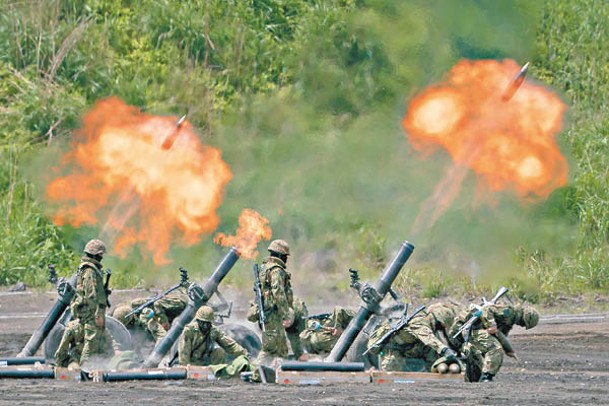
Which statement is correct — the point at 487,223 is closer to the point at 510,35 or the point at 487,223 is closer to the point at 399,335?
the point at 510,35

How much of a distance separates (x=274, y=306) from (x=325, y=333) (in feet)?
3.39

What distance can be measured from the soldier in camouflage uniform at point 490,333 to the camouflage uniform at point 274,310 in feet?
8.24

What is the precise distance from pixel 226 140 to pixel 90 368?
11830 millimetres

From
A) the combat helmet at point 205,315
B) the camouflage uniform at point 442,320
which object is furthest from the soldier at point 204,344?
the camouflage uniform at point 442,320

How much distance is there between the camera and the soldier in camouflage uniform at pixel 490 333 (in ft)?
70.0

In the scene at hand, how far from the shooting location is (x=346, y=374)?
21203 mm

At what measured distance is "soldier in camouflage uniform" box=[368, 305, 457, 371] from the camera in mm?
21594

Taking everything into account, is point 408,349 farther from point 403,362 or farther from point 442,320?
point 442,320

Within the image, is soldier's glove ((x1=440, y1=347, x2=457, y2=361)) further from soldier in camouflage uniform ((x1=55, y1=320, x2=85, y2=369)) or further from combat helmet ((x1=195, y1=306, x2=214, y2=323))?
soldier in camouflage uniform ((x1=55, y1=320, x2=85, y2=369))

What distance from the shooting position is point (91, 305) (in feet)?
73.2

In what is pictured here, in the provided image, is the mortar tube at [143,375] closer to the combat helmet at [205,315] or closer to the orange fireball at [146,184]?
the combat helmet at [205,315]

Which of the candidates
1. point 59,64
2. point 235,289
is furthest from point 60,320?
point 59,64

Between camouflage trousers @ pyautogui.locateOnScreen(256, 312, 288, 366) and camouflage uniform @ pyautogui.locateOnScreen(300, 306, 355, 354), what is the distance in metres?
0.68

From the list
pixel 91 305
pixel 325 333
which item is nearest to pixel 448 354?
pixel 325 333
